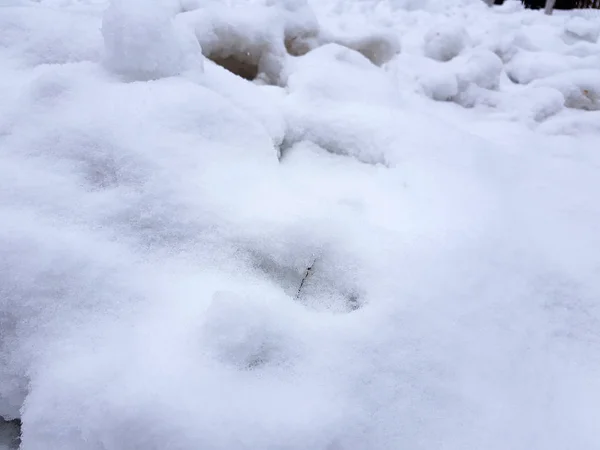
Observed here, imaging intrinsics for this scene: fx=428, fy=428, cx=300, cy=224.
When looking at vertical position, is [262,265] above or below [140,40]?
below

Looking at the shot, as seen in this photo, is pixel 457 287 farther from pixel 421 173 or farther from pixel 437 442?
Result: pixel 421 173

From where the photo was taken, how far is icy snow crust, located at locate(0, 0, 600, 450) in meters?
0.66

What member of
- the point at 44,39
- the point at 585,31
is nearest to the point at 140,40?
the point at 44,39

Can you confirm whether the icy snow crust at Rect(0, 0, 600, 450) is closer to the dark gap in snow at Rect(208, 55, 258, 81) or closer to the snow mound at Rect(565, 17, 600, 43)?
the dark gap in snow at Rect(208, 55, 258, 81)

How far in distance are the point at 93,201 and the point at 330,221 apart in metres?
0.51

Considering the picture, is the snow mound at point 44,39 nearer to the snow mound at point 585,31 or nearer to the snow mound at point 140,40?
the snow mound at point 140,40

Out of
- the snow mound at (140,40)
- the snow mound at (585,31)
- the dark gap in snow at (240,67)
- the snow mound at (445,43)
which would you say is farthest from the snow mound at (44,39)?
the snow mound at (585,31)

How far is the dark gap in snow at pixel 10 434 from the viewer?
28.0 inches

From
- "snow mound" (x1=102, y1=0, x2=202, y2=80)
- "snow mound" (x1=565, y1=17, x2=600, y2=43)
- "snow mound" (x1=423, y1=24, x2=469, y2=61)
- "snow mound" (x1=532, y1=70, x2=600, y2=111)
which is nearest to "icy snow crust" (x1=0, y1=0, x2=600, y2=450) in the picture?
"snow mound" (x1=102, y1=0, x2=202, y2=80)

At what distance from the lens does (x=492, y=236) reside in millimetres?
988

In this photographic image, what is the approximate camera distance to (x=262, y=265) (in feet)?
2.99

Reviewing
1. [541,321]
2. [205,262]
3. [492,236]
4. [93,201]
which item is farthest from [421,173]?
[93,201]

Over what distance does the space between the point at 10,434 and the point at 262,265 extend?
0.53 meters

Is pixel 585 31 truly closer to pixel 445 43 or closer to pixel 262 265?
pixel 445 43
